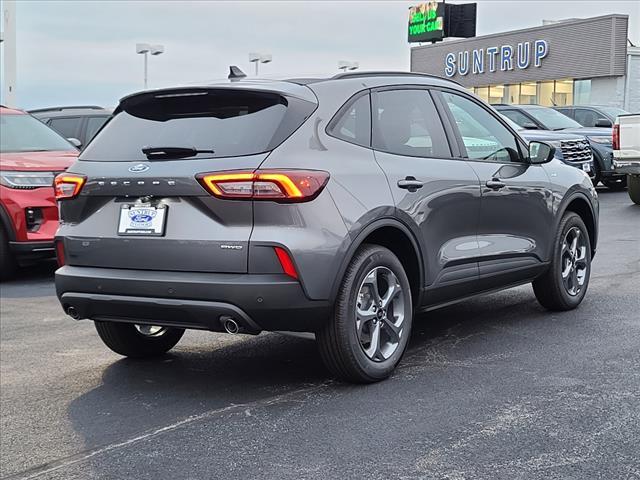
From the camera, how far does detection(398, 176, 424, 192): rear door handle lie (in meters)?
5.42

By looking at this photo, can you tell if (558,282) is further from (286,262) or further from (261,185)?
(261,185)

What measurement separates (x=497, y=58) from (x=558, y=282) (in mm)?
40976

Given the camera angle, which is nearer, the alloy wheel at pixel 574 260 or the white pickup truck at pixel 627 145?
the alloy wheel at pixel 574 260

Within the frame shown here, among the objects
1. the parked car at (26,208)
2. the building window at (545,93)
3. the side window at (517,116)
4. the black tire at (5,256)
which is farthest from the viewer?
the building window at (545,93)

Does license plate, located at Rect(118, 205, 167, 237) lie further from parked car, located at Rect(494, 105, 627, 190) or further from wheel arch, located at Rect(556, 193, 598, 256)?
parked car, located at Rect(494, 105, 627, 190)

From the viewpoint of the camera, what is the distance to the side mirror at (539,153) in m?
6.89

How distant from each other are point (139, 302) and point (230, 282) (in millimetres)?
548

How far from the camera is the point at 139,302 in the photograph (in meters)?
4.97

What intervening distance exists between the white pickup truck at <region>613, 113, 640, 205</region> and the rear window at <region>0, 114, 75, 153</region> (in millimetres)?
8635

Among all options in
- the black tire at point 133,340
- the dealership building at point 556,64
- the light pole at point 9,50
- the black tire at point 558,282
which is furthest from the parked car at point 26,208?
the dealership building at point 556,64

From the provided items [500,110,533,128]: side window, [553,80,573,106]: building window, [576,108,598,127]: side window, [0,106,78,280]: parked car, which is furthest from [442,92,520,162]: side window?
[553,80,573,106]: building window

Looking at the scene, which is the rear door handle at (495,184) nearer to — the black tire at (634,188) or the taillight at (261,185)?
the taillight at (261,185)

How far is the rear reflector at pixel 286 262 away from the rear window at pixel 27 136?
678cm

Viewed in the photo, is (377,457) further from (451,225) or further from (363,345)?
(451,225)
